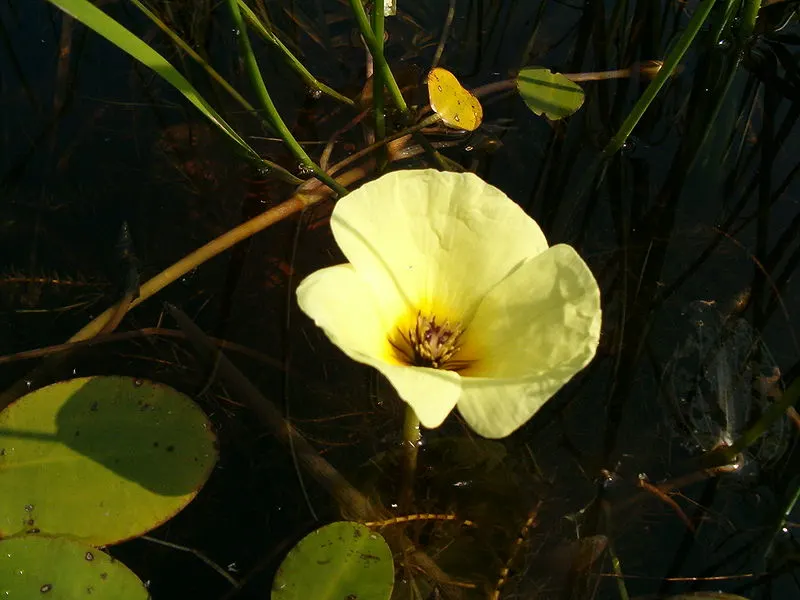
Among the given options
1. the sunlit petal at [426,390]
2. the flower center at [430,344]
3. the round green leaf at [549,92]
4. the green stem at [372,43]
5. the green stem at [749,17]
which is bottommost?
the flower center at [430,344]

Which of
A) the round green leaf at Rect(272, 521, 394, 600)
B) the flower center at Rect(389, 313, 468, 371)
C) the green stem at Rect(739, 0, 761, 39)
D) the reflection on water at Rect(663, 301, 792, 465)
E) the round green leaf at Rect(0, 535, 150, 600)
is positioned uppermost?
the green stem at Rect(739, 0, 761, 39)

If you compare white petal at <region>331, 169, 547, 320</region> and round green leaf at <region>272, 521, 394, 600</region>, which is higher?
white petal at <region>331, 169, 547, 320</region>

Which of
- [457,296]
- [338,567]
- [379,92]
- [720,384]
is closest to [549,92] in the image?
[379,92]

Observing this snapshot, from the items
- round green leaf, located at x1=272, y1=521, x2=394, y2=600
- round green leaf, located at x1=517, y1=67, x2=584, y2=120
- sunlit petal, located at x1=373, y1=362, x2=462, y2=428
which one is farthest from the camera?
round green leaf, located at x1=517, y1=67, x2=584, y2=120

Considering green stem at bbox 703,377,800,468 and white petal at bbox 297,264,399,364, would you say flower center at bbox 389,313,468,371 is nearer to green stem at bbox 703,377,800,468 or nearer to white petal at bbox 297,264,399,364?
white petal at bbox 297,264,399,364

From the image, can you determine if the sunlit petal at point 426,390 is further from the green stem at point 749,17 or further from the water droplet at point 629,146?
the green stem at point 749,17

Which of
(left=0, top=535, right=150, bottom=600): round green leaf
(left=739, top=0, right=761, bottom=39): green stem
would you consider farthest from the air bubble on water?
(left=0, top=535, right=150, bottom=600): round green leaf

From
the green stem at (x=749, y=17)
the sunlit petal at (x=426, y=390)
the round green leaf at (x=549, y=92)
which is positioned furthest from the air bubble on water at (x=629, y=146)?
the sunlit petal at (x=426, y=390)
